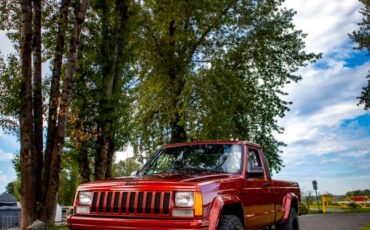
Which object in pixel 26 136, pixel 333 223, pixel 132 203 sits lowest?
pixel 333 223

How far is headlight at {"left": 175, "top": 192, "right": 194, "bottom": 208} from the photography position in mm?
5465

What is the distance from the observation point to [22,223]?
46.2 feet

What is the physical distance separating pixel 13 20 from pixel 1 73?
89.7 inches

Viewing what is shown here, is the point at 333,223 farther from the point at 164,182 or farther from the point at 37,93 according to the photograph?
the point at 164,182

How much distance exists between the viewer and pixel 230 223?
19.4 feet

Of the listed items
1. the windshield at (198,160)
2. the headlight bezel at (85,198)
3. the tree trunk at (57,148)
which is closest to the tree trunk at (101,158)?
the tree trunk at (57,148)

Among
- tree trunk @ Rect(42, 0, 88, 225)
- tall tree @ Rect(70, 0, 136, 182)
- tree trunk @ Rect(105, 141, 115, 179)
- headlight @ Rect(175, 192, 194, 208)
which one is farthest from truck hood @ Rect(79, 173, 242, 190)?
tree trunk @ Rect(105, 141, 115, 179)

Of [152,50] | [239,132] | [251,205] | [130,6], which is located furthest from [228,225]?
[152,50]

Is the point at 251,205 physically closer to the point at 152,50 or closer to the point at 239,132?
the point at 239,132

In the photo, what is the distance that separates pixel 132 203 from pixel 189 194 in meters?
0.79

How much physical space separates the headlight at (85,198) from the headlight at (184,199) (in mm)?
1451

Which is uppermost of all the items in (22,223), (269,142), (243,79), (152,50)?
(152,50)

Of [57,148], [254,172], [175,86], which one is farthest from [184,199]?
[175,86]

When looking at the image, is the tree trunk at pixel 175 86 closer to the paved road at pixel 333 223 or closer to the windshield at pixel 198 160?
the paved road at pixel 333 223
